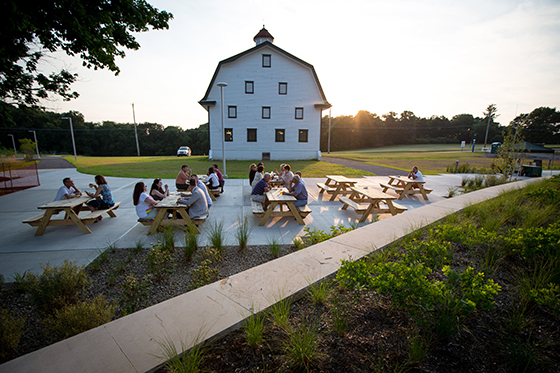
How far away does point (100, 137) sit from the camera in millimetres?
69062

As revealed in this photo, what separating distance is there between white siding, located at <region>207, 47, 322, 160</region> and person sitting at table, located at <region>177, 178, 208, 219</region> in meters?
21.8

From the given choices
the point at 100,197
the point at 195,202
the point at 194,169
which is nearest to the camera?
the point at 195,202

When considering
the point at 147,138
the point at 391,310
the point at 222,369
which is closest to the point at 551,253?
the point at 391,310

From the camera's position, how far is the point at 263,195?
26.7 feet

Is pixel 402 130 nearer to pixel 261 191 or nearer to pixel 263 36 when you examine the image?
pixel 263 36

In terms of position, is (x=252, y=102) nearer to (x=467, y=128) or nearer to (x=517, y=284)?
(x=517, y=284)

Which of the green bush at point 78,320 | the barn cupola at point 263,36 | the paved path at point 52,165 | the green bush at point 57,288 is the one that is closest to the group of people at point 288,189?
the green bush at point 57,288

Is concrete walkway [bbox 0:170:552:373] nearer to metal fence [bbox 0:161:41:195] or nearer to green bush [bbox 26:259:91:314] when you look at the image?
green bush [bbox 26:259:91:314]

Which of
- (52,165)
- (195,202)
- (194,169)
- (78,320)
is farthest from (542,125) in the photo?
(52,165)

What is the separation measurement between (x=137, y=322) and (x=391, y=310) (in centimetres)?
273

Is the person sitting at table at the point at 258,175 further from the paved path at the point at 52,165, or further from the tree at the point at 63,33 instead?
the paved path at the point at 52,165

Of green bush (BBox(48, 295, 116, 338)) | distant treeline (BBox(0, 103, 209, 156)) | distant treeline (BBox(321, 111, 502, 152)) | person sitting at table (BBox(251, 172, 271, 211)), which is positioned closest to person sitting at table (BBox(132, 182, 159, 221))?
person sitting at table (BBox(251, 172, 271, 211))

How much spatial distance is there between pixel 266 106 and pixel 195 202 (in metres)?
23.0

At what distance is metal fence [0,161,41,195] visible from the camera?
457 inches
